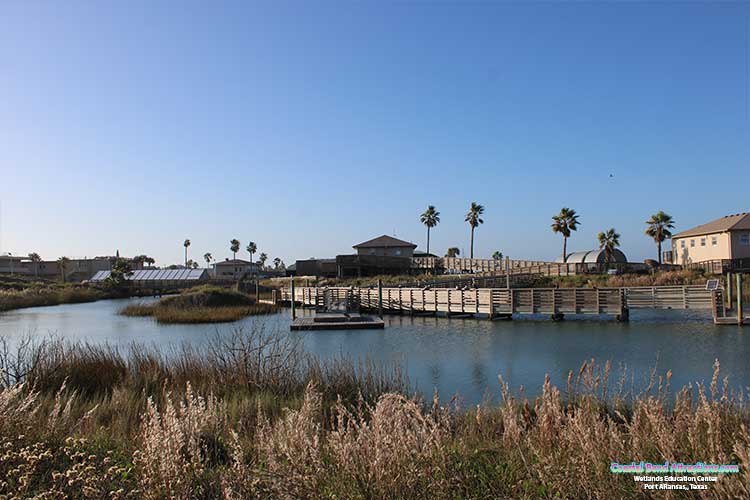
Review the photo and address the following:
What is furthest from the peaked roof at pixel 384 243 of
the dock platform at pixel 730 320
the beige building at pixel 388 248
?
the dock platform at pixel 730 320

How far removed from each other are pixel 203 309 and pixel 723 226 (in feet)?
144

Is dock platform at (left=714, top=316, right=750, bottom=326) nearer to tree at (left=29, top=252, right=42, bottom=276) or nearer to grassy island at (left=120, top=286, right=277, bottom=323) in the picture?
grassy island at (left=120, top=286, right=277, bottom=323)

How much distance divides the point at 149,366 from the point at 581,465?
10.8 metres

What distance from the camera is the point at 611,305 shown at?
30141 mm

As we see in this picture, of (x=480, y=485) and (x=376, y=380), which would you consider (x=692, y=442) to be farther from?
(x=376, y=380)

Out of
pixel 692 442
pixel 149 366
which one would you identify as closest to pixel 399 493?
pixel 692 442

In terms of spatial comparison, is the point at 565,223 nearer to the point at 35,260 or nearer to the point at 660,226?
the point at 660,226

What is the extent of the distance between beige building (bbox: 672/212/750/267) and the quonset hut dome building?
5.51 m

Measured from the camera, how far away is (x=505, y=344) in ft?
75.7

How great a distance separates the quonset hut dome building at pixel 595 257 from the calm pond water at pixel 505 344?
74.7ft

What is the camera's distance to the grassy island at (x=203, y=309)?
35.8 m

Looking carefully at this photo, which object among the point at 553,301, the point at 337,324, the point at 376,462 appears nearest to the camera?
the point at 376,462

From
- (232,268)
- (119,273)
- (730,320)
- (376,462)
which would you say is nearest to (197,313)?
(730,320)

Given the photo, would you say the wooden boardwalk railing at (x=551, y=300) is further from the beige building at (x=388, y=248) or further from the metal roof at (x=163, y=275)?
the metal roof at (x=163, y=275)
